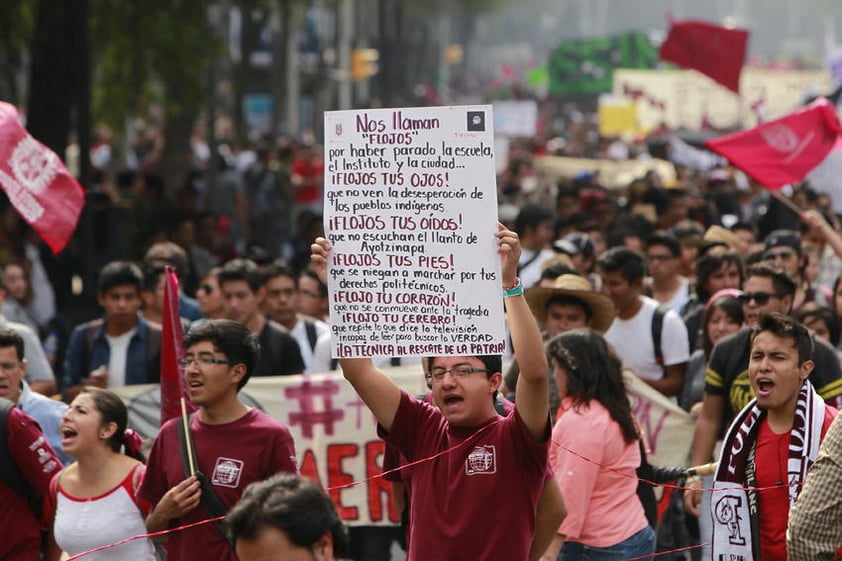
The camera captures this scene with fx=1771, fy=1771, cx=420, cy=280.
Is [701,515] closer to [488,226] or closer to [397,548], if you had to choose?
[397,548]

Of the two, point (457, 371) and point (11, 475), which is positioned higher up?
point (457, 371)

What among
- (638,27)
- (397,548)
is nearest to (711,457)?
(397,548)

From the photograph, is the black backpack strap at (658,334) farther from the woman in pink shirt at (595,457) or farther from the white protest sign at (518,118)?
the white protest sign at (518,118)

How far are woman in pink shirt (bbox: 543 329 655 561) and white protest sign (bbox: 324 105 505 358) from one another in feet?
4.25

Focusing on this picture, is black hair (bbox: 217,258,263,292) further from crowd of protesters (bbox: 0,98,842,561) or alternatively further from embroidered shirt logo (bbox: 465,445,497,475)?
embroidered shirt logo (bbox: 465,445,497,475)

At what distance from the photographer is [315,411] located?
866cm

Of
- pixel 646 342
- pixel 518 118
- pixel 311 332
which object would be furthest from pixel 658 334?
pixel 518 118

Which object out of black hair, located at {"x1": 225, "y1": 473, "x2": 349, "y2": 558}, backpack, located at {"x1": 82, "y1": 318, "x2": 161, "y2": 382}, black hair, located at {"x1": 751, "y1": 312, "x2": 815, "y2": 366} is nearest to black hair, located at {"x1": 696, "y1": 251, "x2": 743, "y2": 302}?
backpack, located at {"x1": 82, "y1": 318, "x2": 161, "y2": 382}

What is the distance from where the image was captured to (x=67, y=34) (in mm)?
15109

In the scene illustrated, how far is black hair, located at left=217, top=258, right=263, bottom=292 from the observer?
9.37 meters

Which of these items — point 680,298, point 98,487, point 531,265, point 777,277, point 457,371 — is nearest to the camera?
point 457,371

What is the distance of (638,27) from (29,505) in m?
138

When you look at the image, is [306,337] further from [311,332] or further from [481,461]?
[481,461]

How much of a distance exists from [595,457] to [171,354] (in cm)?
155
